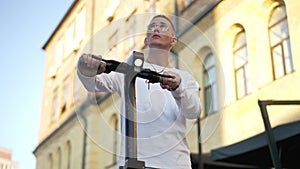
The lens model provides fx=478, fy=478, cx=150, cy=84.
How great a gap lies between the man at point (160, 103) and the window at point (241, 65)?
9.23 metres

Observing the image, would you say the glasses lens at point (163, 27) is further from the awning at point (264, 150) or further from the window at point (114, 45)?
the awning at point (264, 150)

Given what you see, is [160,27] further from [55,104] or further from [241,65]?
[55,104]

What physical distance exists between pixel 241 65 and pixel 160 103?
972cm

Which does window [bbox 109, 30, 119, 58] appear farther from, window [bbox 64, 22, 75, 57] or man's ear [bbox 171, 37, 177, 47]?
window [bbox 64, 22, 75, 57]

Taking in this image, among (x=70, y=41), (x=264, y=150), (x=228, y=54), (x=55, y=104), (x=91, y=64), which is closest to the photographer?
(x=91, y=64)

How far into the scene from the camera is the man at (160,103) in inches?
64.5

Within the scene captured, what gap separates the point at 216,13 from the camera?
12.5 meters

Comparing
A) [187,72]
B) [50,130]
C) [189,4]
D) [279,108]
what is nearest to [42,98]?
[50,130]

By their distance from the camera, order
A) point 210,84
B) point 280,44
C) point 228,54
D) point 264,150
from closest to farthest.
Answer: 1. point 210,84
2. point 264,150
3. point 280,44
4. point 228,54

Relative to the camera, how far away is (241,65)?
36.7ft

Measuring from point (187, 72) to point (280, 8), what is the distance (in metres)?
9.00

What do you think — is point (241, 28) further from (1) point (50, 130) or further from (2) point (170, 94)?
(1) point (50, 130)

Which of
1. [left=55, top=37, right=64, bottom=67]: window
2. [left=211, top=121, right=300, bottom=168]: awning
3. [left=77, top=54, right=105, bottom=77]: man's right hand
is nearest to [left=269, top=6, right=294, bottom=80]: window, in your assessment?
[left=211, top=121, right=300, bottom=168]: awning

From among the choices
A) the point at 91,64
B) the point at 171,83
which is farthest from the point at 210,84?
the point at 91,64
